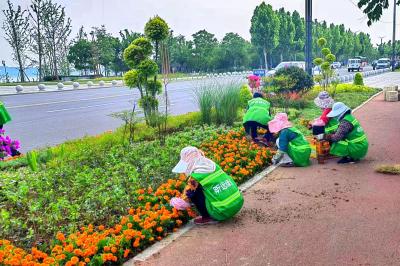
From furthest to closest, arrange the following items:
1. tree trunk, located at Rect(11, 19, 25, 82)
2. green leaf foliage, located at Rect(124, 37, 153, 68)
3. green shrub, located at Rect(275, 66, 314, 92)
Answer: tree trunk, located at Rect(11, 19, 25, 82), green shrub, located at Rect(275, 66, 314, 92), green leaf foliage, located at Rect(124, 37, 153, 68)

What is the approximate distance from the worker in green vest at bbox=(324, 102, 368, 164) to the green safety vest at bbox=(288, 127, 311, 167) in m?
0.50

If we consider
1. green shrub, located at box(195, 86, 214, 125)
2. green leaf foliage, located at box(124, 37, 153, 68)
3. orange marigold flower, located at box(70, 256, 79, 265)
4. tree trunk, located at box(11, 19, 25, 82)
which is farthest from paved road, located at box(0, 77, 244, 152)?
tree trunk, located at box(11, 19, 25, 82)

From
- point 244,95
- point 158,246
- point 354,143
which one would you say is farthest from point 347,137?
point 244,95

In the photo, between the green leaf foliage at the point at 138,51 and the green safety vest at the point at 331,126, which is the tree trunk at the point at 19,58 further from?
the green safety vest at the point at 331,126

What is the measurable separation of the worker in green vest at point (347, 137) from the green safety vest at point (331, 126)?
44 centimetres

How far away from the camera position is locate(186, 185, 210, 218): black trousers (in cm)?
449

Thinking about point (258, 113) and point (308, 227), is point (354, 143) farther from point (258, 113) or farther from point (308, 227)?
point (308, 227)

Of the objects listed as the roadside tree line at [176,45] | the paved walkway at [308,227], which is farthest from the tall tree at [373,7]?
the roadside tree line at [176,45]

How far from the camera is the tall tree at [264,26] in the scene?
5759 centimetres

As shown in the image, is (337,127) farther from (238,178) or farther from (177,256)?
(177,256)

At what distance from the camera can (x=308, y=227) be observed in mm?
4355

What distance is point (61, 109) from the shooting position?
16922 millimetres

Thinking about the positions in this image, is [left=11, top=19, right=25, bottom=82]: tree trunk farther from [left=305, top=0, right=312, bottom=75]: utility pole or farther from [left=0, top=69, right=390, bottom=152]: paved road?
[left=305, top=0, right=312, bottom=75]: utility pole

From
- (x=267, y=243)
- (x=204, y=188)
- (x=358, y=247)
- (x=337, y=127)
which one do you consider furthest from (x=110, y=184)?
(x=337, y=127)
